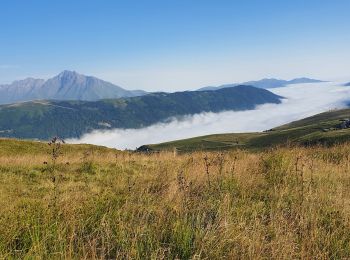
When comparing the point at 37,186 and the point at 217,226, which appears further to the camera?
the point at 37,186

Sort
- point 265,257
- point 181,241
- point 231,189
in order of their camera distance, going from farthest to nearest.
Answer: point 231,189 → point 181,241 → point 265,257

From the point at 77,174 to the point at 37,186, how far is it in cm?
297

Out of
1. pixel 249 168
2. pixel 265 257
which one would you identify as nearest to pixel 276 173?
pixel 249 168

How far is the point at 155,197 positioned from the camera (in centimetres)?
830

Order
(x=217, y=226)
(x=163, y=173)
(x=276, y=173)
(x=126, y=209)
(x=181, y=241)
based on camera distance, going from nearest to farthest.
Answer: (x=181, y=241), (x=217, y=226), (x=126, y=209), (x=276, y=173), (x=163, y=173)

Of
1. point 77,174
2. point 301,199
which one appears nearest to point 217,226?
point 301,199

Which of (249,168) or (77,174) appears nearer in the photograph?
(249,168)

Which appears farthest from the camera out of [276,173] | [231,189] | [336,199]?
[276,173]

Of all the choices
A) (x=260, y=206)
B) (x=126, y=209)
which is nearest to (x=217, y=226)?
(x=126, y=209)

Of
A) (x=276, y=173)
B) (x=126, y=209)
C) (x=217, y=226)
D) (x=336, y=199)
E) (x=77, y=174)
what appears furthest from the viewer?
(x=77, y=174)

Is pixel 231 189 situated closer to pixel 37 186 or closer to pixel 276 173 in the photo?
pixel 276 173

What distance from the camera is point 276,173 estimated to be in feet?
37.8

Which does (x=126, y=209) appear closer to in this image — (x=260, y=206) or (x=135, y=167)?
(x=260, y=206)

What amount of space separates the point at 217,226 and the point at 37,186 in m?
7.89
